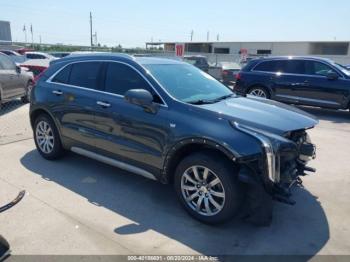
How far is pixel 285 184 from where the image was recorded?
364cm

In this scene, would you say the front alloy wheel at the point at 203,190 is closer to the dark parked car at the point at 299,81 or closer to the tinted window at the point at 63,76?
the tinted window at the point at 63,76

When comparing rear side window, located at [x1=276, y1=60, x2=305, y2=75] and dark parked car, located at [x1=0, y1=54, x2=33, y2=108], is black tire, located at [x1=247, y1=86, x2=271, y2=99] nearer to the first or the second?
rear side window, located at [x1=276, y1=60, x2=305, y2=75]

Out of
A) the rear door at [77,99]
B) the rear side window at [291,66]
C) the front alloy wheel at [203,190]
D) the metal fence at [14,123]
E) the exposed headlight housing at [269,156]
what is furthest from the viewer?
the rear side window at [291,66]

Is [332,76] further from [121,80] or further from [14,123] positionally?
[14,123]

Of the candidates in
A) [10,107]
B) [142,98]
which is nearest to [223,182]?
[142,98]

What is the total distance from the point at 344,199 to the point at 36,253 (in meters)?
3.75

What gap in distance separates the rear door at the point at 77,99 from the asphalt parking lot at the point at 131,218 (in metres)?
0.59

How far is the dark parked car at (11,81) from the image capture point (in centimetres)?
962

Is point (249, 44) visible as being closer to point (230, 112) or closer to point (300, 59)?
point (300, 59)

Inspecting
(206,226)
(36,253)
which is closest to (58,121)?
(36,253)

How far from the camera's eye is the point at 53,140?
5.49 meters

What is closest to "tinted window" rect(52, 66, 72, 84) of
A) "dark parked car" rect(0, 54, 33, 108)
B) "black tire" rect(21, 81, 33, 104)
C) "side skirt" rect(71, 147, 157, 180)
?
"side skirt" rect(71, 147, 157, 180)

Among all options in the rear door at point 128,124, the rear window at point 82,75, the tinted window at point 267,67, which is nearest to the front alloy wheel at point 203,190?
the rear door at point 128,124

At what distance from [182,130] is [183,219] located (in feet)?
3.31
